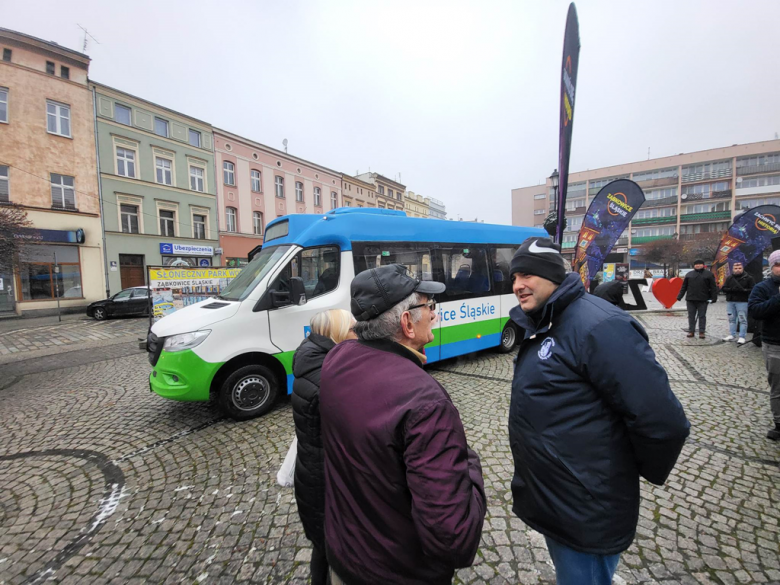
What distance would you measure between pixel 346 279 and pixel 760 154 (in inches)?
2950

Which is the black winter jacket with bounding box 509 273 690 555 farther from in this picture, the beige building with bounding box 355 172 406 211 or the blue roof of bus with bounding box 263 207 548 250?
the beige building with bounding box 355 172 406 211

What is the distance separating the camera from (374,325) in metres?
1.24

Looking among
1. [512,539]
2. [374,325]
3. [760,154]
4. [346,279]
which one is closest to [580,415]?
[374,325]

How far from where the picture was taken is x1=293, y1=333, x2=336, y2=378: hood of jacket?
1725mm

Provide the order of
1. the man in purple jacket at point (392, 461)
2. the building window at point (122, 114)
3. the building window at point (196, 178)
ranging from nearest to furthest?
the man in purple jacket at point (392, 461)
the building window at point (122, 114)
the building window at point (196, 178)

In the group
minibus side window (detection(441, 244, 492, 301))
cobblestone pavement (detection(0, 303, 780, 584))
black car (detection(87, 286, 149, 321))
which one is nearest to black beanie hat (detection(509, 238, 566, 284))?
cobblestone pavement (detection(0, 303, 780, 584))

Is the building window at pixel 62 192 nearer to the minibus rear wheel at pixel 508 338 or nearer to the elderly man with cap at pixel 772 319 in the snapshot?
the minibus rear wheel at pixel 508 338

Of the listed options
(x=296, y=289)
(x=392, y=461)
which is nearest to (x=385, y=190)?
(x=296, y=289)

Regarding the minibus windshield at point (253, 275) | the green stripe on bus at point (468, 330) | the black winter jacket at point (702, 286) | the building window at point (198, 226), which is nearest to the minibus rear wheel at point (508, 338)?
the green stripe on bus at point (468, 330)

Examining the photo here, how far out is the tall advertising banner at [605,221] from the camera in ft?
31.6

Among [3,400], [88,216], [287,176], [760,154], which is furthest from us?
[760,154]

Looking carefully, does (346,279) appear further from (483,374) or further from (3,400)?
(3,400)

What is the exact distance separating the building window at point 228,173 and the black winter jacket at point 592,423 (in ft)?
99.3

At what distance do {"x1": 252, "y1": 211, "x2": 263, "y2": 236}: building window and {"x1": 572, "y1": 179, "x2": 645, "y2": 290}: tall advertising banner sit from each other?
2525cm
